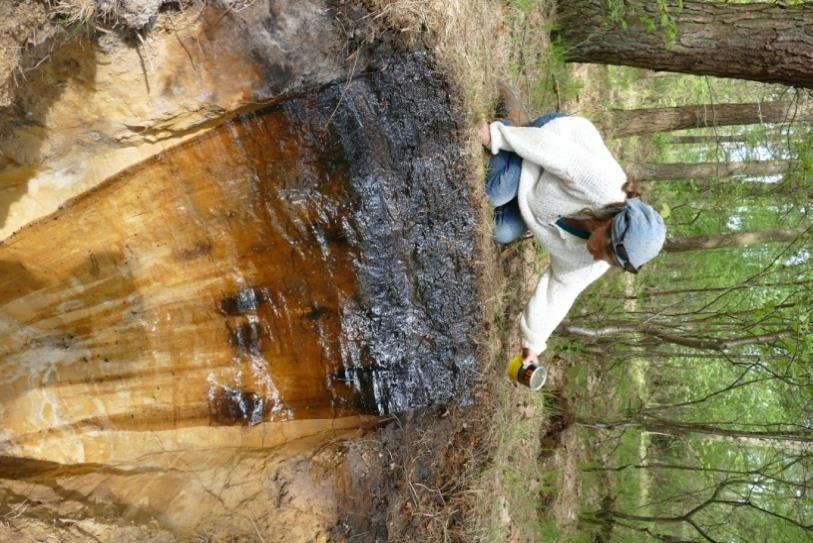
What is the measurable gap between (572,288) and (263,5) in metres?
1.68

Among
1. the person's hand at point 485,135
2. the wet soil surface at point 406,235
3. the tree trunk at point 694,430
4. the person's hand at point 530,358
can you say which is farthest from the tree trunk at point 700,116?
the person's hand at point 530,358

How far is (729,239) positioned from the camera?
5.54m

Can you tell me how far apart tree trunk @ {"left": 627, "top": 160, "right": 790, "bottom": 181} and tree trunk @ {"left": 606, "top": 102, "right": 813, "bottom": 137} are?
0.75m

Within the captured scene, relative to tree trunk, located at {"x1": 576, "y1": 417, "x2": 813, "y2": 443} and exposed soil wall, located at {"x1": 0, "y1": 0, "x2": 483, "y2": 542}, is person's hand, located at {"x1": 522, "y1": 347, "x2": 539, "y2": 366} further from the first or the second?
tree trunk, located at {"x1": 576, "y1": 417, "x2": 813, "y2": 443}

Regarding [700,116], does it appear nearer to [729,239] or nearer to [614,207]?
[729,239]

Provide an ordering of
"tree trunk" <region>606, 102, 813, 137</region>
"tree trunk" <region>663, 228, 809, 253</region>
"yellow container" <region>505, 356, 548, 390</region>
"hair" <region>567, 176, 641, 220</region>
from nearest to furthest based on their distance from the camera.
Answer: "hair" <region>567, 176, 641, 220</region>
"yellow container" <region>505, 356, 548, 390</region>
"tree trunk" <region>606, 102, 813, 137</region>
"tree trunk" <region>663, 228, 809, 253</region>

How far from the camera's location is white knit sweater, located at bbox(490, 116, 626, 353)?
7.64 feet

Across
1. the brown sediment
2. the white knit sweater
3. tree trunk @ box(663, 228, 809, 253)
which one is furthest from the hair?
tree trunk @ box(663, 228, 809, 253)

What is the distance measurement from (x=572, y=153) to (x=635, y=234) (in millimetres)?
462

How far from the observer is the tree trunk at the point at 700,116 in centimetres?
446

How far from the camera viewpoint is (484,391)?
9.90ft

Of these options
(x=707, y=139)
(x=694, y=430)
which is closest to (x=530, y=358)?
(x=694, y=430)

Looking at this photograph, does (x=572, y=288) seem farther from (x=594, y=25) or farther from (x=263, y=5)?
(x=594, y=25)

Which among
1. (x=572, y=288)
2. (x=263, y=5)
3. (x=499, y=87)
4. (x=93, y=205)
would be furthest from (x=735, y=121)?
(x=93, y=205)
